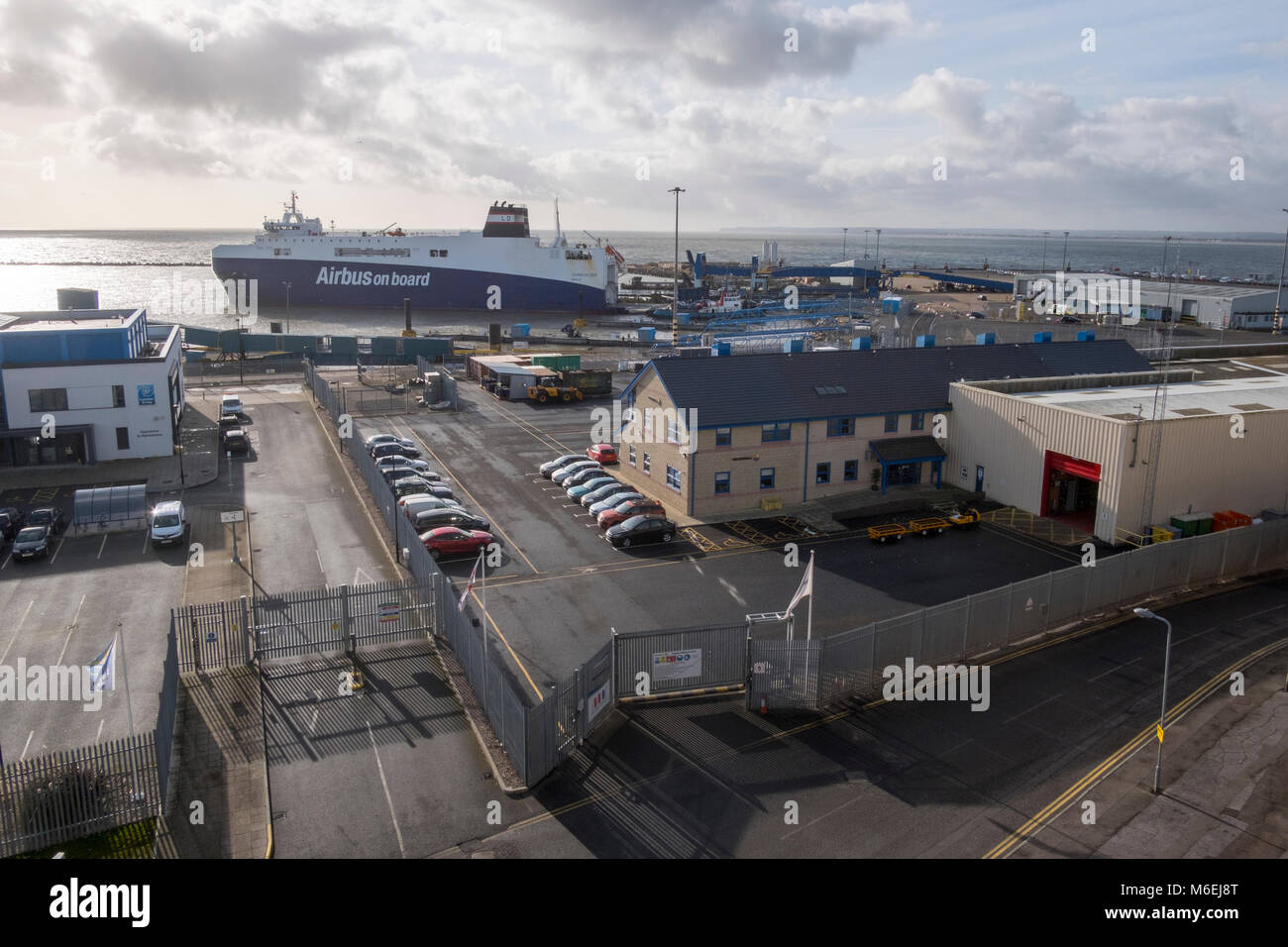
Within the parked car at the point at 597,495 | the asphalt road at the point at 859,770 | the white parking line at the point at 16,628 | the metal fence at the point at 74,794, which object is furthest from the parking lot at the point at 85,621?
the parked car at the point at 597,495

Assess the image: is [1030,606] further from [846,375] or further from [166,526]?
[166,526]

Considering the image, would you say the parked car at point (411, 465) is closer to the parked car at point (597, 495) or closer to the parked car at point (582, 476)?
the parked car at point (582, 476)

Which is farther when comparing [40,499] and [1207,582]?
[40,499]

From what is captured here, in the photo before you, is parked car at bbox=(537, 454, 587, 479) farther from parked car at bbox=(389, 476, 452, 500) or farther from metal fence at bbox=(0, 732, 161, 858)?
metal fence at bbox=(0, 732, 161, 858)

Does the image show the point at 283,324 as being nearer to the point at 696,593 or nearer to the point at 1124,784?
the point at 696,593

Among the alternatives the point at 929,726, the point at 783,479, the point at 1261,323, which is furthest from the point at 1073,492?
the point at 1261,323

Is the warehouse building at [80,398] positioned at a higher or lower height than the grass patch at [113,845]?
higher
